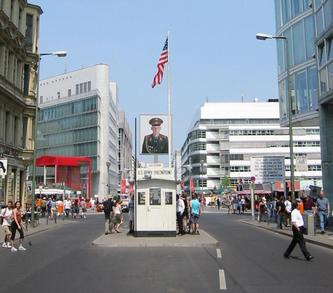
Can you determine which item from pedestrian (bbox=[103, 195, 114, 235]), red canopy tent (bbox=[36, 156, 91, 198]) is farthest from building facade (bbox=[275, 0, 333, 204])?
red canopy tent (bbox=[36, 156, 91, 198])

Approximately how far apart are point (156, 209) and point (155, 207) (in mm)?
97

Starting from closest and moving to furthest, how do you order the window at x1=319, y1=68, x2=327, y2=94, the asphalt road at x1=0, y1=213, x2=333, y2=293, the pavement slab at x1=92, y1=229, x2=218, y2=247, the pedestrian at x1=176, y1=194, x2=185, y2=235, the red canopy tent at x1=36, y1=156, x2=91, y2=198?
the asphalt road at x1=0, y1=213, x2=333, y2=293 < the pavement slab at x1=92, y1=229, x2=218, y2=247 < the pedestrian at x1=176, y1=194, x2=185, y2=235 < the window at x1=319, y1=68, x2=327, y2=94 < the red canopy tent at x1=36, y1=156, x2=91, y2=198

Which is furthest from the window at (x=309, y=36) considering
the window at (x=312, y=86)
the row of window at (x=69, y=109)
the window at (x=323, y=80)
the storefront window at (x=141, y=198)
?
the row of window at (x=69, y=109)

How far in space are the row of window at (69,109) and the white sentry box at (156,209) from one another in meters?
89.8

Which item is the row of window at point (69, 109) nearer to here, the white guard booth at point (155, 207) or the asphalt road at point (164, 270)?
the white guard booth at point (155, 207)

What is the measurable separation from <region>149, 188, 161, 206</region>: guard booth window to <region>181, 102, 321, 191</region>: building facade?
89346mm

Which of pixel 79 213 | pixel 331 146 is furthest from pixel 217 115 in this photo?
pixel 331 146

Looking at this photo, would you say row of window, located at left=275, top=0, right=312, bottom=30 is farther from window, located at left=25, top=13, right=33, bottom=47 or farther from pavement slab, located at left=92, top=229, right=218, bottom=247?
pavement slab, located at left=92, top=229, right=218, bottom=247

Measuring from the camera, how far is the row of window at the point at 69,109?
11046 cm

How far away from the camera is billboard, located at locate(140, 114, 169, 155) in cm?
2273

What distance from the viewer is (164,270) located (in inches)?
466

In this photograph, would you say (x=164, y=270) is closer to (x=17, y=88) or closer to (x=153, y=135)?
(x=153, y=135)

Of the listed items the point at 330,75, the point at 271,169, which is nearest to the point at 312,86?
the point at 330,75

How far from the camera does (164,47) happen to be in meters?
25.5
